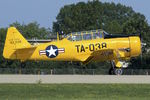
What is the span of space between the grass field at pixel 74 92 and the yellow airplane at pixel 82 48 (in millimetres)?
7449

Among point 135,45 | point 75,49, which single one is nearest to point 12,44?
point 75,49

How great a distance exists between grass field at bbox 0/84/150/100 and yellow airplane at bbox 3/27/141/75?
745cm

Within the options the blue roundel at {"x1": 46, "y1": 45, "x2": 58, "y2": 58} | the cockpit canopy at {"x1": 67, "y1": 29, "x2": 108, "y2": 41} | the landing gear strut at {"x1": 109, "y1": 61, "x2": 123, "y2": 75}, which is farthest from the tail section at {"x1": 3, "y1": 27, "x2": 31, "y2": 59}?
the landing gear strut at {"x1": 109, "y1": 61, "x2": 123, "y2": 75}

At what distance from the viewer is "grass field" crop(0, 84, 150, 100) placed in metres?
16.8

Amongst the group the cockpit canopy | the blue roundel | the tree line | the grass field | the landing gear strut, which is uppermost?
the tree line

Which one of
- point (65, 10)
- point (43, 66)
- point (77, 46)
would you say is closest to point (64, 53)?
point (77, 46)

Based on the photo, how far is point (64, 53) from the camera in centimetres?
2806

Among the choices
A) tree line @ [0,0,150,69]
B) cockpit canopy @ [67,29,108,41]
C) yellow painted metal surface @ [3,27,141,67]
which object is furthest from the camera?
tree line @ [0,0,150,69]

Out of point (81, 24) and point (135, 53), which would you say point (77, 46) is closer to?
point (135, 53)

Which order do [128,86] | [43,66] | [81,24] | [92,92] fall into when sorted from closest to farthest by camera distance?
[92,92]
[128,86]
[43,66]
[81,24]

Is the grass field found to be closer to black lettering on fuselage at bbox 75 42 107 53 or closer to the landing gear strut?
the landing gear strut

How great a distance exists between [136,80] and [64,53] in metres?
7.00

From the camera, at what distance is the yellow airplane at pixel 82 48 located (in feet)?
89.9

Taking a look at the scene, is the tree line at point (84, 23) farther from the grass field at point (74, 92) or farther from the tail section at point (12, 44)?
the grass field at point (74, 92)
